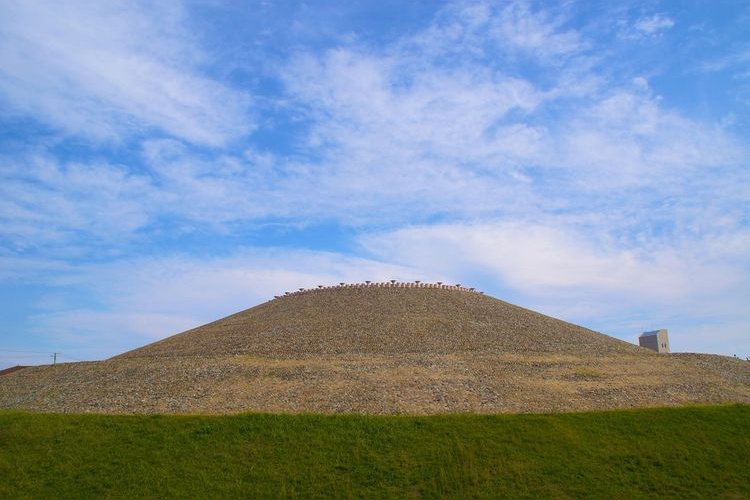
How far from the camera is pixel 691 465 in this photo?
22.2 meters

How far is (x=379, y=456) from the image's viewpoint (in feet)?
73.4

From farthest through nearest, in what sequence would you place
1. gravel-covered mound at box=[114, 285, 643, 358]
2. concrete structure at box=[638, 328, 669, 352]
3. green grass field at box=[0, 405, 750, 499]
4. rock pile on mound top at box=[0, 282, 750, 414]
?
concrete structure at box=[638, 328, 669, 352]
gravel-covered mound at box=[114, 285, 643, 358]
rock pile on mound top at box=[0, 282, 750, 414]
green grass field at box=[0, 405, 750, 499]

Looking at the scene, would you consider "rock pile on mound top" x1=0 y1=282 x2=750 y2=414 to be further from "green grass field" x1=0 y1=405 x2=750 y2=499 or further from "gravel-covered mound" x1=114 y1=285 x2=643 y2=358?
"green grass field" x1=0 y1=405 x2=750 y2=499

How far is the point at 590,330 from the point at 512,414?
22073 millimetres

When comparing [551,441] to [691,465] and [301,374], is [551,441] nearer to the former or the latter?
[691,465]

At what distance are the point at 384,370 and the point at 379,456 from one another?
907cm

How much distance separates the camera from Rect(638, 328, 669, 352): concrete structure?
49188 millimetres

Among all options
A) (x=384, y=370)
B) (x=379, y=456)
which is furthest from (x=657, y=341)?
(x=379, y=456)

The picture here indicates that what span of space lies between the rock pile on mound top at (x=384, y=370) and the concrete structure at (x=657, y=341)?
27.8ft

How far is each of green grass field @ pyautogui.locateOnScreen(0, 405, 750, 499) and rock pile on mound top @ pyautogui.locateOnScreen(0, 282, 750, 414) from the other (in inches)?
73.8

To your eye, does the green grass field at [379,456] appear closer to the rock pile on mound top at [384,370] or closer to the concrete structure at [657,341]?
the rock pile on mound top at [384,370]

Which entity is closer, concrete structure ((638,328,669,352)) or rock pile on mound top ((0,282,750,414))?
rock pile on mound top ((0,282,750,414))

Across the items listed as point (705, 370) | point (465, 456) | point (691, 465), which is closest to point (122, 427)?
point (465, 456)

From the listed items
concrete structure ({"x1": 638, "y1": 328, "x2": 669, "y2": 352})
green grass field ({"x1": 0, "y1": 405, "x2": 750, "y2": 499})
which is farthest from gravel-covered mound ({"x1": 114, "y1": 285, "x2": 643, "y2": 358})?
green grass field ({"x1": 0, "y1": 405, "x2": 750, "y2": 499})
